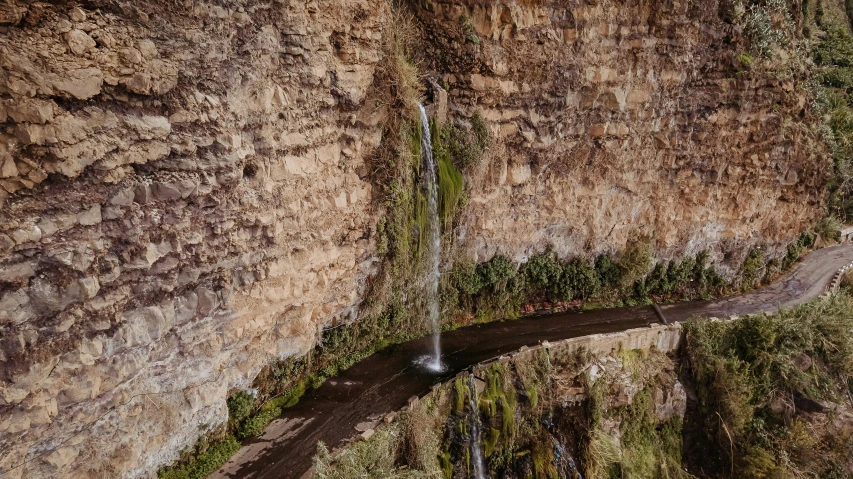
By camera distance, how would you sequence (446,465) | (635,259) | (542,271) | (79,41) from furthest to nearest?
(635,259), (542,271), (446,465), (79,41)

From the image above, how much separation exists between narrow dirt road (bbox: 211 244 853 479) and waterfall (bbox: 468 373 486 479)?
A: 3.72ft

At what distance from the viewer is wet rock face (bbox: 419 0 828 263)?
50.3 feet

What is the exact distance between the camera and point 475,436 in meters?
12.9

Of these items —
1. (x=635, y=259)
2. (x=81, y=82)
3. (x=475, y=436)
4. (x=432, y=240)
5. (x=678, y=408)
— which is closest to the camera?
(x=81, y=82)

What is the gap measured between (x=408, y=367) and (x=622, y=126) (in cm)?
1198

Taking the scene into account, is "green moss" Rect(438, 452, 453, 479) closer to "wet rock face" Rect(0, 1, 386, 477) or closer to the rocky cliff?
the rocky cliff

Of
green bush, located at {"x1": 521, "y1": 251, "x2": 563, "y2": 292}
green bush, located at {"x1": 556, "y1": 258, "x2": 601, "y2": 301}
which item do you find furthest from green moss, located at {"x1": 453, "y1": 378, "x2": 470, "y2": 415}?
green bush, located at {"x1": 556, "y1": 258, "x2": 601, "y2": 301}

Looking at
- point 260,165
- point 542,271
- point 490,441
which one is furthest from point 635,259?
point 260,165

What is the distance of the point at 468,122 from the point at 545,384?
28.5 feet

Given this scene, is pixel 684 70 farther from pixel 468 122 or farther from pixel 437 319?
pixel 437 319

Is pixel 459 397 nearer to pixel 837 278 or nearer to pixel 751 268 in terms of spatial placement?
pixel 751 268

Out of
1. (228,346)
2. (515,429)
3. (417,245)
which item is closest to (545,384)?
(515,429)

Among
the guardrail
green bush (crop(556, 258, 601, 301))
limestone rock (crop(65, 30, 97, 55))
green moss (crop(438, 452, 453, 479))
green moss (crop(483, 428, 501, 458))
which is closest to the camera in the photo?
limestone rock (crop(65, 30, 97, 55))

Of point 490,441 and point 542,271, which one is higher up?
point 542,271
